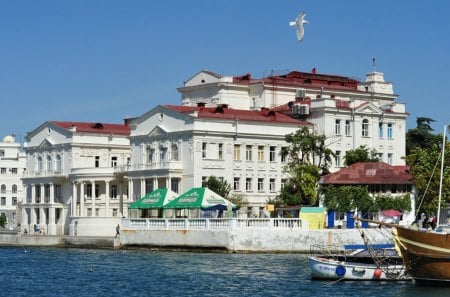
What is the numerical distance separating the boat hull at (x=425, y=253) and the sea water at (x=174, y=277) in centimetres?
62

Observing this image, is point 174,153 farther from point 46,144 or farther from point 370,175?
point 46,144

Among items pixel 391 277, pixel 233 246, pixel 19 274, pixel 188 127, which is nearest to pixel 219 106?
pixel 188 127

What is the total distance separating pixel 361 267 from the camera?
55.4 metres

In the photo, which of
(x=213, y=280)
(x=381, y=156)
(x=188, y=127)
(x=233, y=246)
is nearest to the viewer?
(x=213, y=280)

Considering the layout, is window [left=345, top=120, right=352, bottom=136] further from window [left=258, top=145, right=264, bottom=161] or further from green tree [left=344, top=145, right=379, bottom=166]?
window [left=258, top=145, right=264, bottom=161]

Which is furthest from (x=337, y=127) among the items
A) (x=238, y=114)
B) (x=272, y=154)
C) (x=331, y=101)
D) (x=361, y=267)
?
(x=361, y=267)

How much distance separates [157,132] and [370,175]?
70.0 feet

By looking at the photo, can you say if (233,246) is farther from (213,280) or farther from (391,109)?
(391,109)

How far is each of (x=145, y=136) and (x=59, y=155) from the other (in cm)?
1285

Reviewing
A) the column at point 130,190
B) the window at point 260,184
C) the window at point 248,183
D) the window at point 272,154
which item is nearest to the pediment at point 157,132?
the column at point 130,190

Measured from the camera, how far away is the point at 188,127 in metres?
98.9

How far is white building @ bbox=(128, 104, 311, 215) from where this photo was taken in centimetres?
9844

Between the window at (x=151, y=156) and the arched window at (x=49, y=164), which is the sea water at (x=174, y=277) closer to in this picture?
the window at (x=151, y=156)

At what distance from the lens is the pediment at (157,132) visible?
4004 inches
